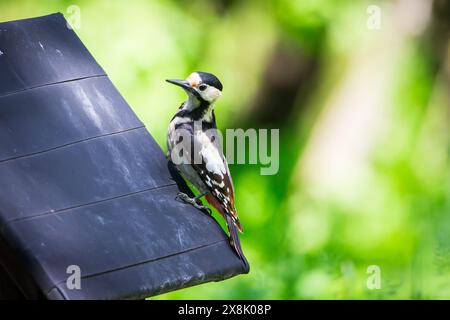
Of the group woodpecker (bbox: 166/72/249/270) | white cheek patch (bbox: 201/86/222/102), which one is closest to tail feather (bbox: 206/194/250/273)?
woodpecker (bbox: 166/72/249/270)

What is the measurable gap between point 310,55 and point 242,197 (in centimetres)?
148

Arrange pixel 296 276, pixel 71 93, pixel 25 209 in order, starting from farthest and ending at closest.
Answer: pixel 296 276 < pixel 71 93 < pixel 25 209

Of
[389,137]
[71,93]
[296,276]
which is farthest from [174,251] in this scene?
[389,137]

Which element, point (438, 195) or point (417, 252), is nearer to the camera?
point (417, 252)

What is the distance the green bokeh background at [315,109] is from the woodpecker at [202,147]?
1768 millimetres

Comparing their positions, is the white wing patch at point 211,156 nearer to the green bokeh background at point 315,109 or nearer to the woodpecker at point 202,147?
the woodpecker at point 202,147

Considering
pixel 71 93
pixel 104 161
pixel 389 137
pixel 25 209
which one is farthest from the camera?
pixel 389 137

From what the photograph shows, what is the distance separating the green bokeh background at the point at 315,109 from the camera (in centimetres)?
639

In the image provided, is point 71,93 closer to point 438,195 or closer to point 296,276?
point 296,276

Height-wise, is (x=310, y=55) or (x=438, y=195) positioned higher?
(x=310, y=55)

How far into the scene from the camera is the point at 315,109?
769 centimetres

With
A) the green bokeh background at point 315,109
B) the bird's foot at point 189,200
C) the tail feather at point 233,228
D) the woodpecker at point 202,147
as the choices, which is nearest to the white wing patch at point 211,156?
the woodpecker at point 202,147

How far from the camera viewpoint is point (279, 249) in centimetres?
650

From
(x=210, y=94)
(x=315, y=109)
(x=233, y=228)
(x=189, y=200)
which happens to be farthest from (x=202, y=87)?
(x=315, y=109)
